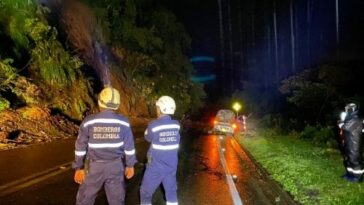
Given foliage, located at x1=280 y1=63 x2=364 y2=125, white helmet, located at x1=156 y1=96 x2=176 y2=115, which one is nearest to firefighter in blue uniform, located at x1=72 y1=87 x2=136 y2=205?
white helmet, located at x1=156 y1=96 x2=176 y2=115

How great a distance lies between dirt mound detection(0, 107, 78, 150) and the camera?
15879 millimetres

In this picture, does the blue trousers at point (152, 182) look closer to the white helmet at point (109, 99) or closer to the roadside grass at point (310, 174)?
the white helmet at point (109, 99)

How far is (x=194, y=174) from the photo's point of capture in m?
11.8

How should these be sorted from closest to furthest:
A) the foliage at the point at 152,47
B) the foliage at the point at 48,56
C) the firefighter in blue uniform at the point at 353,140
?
the firefighter in blue uniform at the point at 353,140, the foliage at the point at 48,56, the foliage at the point at 152,47

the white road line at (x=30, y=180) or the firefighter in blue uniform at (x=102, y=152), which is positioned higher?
the firefighter in blue uniform at (x=102, y=152)

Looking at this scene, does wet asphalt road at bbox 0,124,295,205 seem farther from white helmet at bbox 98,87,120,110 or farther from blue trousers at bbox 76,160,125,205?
white helmet at bbox 98,87,120,110

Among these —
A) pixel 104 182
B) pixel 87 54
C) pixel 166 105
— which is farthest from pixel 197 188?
pixel 87 54

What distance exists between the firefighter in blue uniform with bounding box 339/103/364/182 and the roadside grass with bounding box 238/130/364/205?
361mm

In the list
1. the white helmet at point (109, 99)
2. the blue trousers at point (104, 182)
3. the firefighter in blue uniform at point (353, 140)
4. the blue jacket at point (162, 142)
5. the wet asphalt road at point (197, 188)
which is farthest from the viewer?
the firefighter in blue uniform at point (353, 140)

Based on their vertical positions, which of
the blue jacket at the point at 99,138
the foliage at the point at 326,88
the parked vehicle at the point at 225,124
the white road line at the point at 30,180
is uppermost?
the blue jacket at the point at 99,138

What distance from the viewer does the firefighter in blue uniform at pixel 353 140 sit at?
32.6 feet

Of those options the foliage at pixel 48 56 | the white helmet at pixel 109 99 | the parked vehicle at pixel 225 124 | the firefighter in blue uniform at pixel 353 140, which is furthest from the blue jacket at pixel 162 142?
the parked vehicle at pixel 225 124

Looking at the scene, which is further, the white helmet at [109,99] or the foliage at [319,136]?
the foliage at [319,136]

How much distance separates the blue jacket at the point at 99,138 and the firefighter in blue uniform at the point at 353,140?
624 cm
